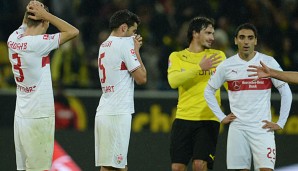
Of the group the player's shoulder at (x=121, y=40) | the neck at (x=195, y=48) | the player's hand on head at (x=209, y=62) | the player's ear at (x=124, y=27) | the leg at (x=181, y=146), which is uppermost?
the player's ear at (x=124, y=27)

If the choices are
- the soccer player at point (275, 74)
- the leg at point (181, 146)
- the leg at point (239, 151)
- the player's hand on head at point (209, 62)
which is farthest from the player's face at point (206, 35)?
the soccer player at point (275, 74)

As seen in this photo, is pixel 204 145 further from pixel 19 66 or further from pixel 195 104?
pixel 19 66

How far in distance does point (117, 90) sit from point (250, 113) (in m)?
1.36

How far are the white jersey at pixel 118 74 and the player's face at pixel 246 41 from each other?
1101mm

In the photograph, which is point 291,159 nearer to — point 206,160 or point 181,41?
point 206,160

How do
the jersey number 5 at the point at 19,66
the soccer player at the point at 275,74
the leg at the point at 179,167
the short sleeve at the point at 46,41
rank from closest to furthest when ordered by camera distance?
1. the soccer player at the point at 275,74
2. the short sleeve at the point at 46,41
3. the jersey number 5 at the point at 19,66
4. the leg at the point at 179,167

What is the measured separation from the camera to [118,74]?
27.1 ft

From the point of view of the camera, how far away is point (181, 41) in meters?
13.1

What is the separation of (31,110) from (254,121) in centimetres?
222

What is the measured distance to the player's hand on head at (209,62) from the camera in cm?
888

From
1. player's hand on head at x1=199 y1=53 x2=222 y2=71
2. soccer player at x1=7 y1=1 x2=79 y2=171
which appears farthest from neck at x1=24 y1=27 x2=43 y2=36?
player's hand on head at x1=199 y1=53 x2=222 y2=71

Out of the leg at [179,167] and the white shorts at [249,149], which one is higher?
the white shorts at [249,149]

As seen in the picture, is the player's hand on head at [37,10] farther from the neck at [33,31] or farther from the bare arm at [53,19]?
the neck at [33,31]

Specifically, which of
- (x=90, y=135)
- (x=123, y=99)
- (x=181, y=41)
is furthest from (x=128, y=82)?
(x=181, y=41)
